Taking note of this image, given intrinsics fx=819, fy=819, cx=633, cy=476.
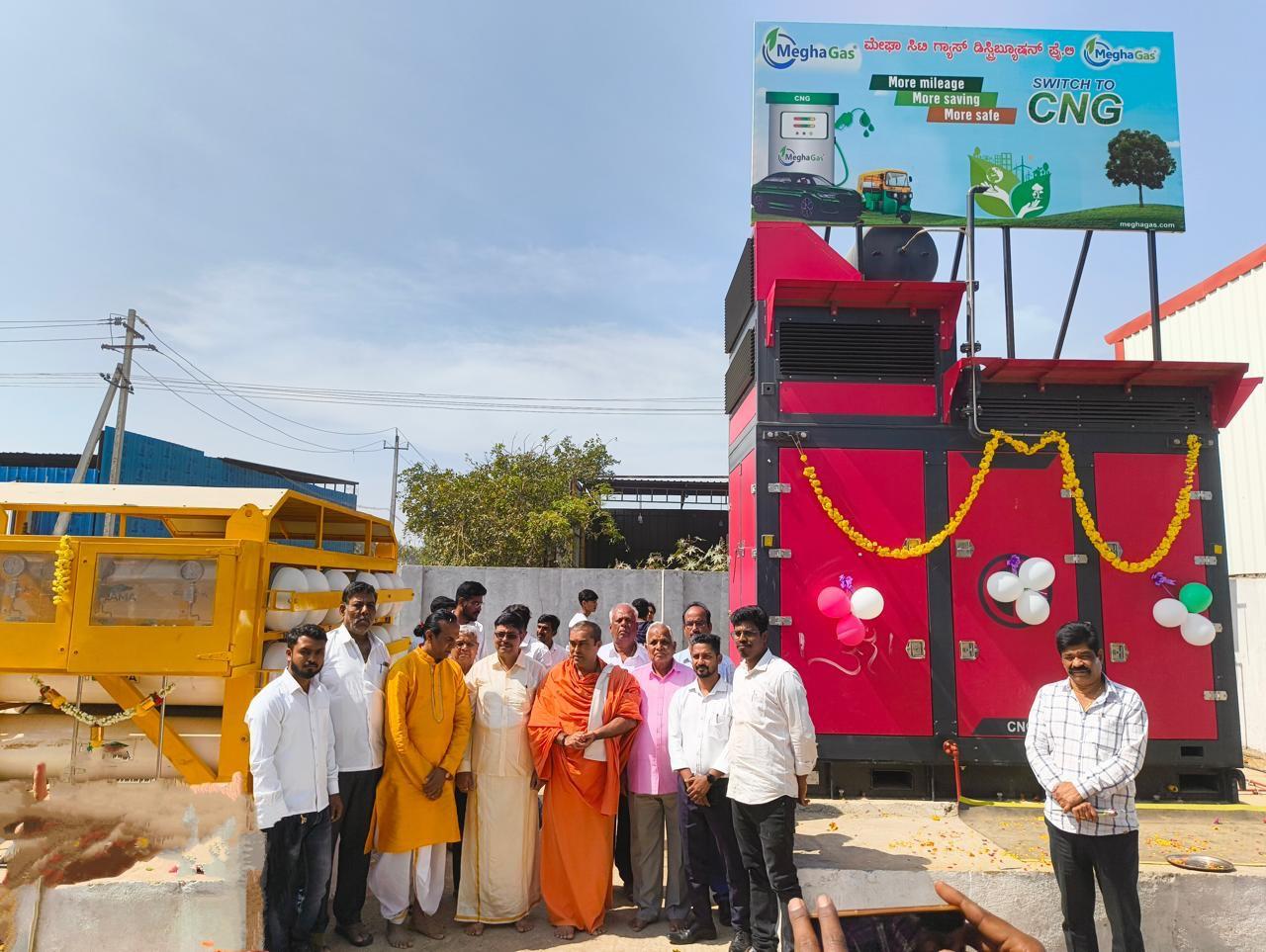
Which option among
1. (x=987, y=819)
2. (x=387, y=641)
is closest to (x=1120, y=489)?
(x=987, y=819)

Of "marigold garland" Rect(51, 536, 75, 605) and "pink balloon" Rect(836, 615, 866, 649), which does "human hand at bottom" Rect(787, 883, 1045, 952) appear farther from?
"marigold garland" Rect(51, 536, 75, 605)

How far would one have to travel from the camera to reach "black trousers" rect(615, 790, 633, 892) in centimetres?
517

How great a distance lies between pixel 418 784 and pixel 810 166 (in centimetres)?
654

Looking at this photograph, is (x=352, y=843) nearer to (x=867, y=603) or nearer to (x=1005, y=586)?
(x=867, y=603)

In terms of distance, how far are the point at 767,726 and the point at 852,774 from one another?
8.94ft

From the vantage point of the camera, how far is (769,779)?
410cm

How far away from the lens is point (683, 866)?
15.5 ft

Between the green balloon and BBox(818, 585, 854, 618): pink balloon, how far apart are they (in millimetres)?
2677

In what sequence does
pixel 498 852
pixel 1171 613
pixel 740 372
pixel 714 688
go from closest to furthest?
pixel 714 688 → pixel 498 852 → pixel 1171 613 → pixel 740 372

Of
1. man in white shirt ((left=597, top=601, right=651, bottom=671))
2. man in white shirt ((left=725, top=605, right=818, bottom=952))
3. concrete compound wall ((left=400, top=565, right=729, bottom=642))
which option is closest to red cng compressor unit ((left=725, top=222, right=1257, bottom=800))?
man in white shirt ((left=597, top=601, right=651, bottom=671))

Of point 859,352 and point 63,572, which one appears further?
point 859,352

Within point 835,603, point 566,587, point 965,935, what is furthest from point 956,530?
point 566,587

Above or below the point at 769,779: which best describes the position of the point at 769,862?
below

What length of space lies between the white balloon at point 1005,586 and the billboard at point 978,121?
3597 mm
